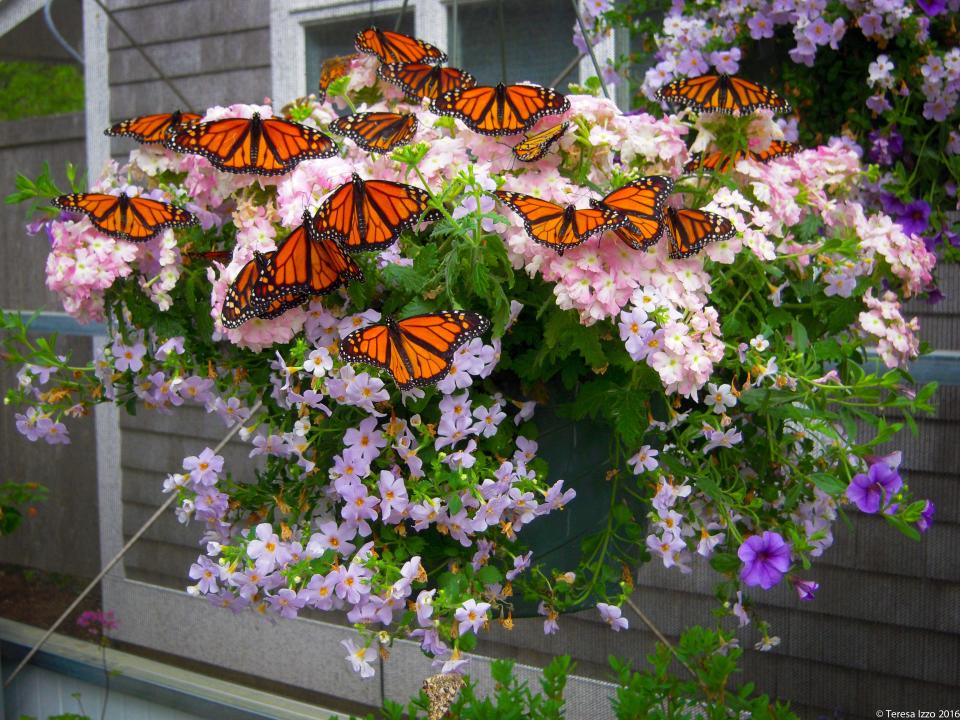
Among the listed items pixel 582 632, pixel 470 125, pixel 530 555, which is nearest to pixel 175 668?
pixel 582 632

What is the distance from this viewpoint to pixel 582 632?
1.97m

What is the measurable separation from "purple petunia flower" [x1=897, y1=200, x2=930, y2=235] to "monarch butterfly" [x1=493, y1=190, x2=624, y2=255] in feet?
2.92

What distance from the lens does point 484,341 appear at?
80cm

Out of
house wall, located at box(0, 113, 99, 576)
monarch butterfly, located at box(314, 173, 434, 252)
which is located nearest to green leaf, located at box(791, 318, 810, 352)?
monarch butterfly, located at box(314, 173, 434, 252)

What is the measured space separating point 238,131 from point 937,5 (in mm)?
1060

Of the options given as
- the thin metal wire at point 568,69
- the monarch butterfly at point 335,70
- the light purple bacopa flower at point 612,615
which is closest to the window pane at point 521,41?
the thin metal wire at point 568,69

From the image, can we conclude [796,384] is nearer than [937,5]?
Yes

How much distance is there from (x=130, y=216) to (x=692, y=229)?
0.51 meters

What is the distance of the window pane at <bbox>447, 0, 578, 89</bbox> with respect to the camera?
6.14 feet

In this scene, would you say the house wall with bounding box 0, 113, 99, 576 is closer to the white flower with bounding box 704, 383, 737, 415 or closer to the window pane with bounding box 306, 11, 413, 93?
the window pane with bounding box 306, 11, 413, 93

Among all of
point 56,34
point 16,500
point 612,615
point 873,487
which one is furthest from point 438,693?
point 56,34

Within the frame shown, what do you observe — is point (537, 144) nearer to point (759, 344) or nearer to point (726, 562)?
point (759, 344)

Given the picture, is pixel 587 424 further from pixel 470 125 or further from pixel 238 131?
pixel 238 131

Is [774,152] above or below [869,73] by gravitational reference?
below
